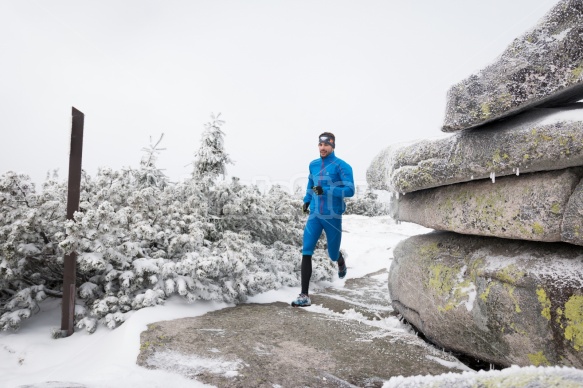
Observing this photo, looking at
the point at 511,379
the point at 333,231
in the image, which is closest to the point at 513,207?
the point at 511,379

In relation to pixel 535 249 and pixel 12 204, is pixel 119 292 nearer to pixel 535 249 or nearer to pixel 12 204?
pixel 12 204

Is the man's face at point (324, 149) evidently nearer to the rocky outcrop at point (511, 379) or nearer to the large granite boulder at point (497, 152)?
the large granite boulder at point (497, 152)

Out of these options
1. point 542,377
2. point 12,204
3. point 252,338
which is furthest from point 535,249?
point 12,204

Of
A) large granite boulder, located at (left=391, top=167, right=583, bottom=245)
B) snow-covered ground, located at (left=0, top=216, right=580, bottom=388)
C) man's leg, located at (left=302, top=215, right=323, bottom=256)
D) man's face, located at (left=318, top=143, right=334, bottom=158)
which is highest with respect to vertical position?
man's face, located at (left=318, top=143, right=334, bottom=158)

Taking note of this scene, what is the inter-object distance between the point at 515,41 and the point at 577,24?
391mm

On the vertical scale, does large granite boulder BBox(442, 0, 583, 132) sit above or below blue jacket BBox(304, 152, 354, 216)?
above

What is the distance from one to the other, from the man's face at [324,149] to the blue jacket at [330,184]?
0.08 meters

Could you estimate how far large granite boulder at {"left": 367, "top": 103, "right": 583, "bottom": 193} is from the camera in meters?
2.35

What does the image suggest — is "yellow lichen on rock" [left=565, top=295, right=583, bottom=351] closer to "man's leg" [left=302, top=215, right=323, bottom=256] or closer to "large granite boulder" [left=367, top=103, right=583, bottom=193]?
"large granite boulder" [left=367, top=103, right=583, bottom=193]

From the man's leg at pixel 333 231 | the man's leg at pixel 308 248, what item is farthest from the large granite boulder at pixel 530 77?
the man's leg at pixel 308 248

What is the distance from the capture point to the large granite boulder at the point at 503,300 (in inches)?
89.7

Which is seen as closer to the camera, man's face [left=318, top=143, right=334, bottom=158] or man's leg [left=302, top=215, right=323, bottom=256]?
man's leg [left=302, top=215, right=323, bottom=256]

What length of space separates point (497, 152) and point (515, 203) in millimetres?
402

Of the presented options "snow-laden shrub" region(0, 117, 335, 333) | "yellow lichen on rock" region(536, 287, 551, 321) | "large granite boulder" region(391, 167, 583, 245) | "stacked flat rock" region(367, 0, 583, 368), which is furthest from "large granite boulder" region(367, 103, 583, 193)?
"snow-laden shrub" region(0, 117, 335, 333)
